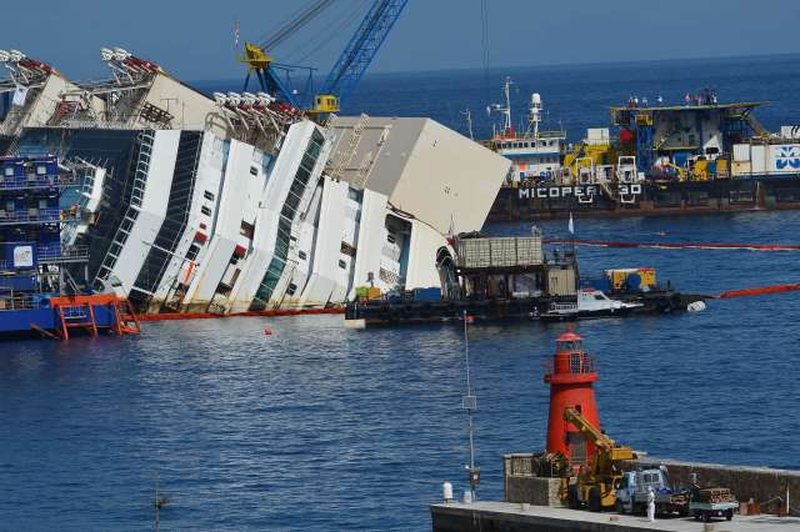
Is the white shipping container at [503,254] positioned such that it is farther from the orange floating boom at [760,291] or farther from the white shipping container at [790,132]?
the white shipping container at [790,132]

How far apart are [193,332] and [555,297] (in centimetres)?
1494

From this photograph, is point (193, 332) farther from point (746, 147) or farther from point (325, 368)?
point (746, 147)

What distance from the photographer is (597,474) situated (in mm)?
42188

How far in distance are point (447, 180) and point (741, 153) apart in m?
47.7

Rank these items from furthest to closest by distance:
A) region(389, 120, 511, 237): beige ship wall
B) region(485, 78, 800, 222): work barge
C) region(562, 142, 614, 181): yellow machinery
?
region(562, 142, 614, 181): yellow machinery → region(485, 78, 800, 222): work barge → region(389, 120, 511, 237): beige ship wall

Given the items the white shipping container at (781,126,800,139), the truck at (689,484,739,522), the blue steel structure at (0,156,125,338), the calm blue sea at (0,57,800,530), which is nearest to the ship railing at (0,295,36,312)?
the blue steel structure at (0,156,125,338)

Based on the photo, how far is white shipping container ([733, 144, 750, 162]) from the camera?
156 meters

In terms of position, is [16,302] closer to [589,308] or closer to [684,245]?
[589,308]

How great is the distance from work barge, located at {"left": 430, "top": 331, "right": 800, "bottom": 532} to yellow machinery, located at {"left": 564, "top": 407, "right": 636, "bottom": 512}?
18mm

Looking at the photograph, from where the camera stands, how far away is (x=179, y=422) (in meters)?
70.2

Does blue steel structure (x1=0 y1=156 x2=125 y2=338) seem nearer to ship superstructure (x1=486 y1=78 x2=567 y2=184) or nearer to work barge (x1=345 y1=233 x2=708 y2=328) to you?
work barge (x1=345 y1=233 x2=708 y2=328)

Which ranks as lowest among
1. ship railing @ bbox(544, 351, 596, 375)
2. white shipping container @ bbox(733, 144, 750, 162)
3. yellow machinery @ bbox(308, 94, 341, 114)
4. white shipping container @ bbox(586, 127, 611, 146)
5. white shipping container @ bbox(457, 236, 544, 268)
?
ship railing @ bbox(544, 351, 596, 375)

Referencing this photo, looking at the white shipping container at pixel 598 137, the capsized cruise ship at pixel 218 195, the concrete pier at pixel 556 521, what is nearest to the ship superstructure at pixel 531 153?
the white shipping container at pixel 598 137

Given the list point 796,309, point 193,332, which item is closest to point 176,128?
point 193,332
